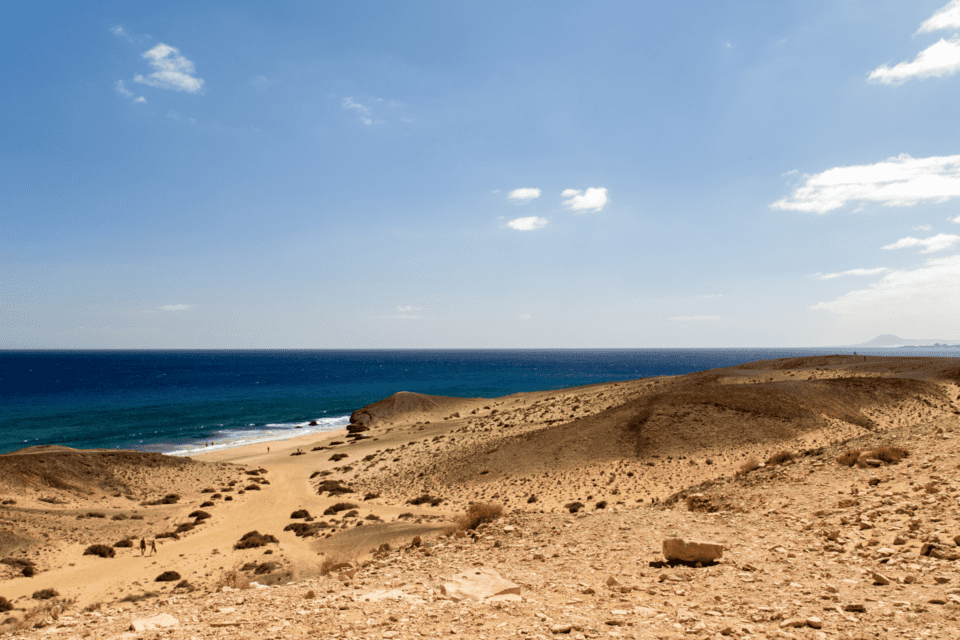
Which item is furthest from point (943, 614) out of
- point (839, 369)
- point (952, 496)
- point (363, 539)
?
point (839, 369)

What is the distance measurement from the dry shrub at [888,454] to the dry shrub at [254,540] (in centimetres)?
2469

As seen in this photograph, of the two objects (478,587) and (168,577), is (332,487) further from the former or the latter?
(478,587)

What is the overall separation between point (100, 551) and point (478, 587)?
21.8 metres

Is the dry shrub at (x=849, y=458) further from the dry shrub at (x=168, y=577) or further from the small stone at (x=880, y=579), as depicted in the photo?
the dry shrub at (x=168, y=577)

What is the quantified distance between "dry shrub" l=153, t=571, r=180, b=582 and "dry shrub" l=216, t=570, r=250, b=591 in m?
1.88

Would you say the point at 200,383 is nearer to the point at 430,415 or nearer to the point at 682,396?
the point at 430,415

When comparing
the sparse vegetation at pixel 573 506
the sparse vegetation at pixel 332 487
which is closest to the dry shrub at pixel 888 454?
the sparse vegetation at pixel 573 506

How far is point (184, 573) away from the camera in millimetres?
19531

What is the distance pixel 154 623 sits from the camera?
8953mm

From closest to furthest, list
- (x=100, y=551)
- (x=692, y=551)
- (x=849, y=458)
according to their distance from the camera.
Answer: (x=692, y=551)
(x=849, y=458)
(x=100, y=551)

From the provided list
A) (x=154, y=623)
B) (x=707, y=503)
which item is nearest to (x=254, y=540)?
(x=154, y=623)

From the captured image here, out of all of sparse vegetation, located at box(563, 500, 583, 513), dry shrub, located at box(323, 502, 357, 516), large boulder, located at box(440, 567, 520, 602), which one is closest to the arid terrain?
large boulder, located at box(440, 567, 520, 602)

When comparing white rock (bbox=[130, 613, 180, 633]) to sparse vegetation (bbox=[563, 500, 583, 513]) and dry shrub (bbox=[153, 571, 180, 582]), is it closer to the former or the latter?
dry shrub (bbox=[153, 571, 180, 582])

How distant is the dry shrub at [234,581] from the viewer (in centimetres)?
1319
